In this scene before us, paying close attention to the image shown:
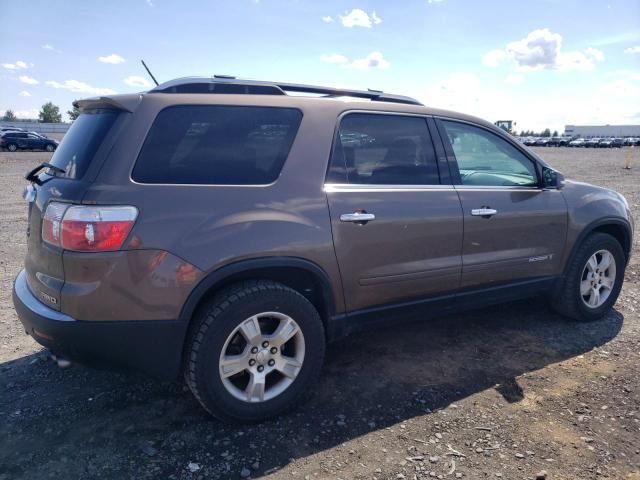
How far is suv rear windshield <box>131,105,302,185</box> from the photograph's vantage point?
2602 mm

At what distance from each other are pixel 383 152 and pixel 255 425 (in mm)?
1950

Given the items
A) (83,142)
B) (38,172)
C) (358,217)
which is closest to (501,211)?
(358,217)

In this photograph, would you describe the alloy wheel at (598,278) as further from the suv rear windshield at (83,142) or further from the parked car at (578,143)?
the parked car at (578,143)

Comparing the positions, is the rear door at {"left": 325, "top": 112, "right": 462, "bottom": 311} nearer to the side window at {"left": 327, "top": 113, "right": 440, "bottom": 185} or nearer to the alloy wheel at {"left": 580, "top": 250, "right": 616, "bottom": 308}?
the side window at {"left": 327, "top": 113, "right": 440, "bottom": 185}

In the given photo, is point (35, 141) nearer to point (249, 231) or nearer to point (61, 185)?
point (61, 185)

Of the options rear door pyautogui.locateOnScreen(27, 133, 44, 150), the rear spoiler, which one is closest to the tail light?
the rear spoiler

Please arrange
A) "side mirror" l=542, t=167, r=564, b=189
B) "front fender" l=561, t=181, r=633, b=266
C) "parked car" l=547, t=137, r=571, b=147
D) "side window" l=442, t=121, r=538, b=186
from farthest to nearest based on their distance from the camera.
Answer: "parked car" l=547, t=137, r=571, b=147 → "front fender" l=561, t=181, r=633, b=266 → "side mirror" l=542, t=167, r=564, b=189 → "side window" l=442, t=121, r=538, b=186

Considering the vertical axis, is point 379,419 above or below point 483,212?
below

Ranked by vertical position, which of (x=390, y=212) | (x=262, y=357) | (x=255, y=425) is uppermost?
(x=390, y=212)

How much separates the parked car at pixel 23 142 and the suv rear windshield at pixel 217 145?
33.9 m

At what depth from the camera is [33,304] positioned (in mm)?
2695

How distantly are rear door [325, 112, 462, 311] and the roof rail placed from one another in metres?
0.26

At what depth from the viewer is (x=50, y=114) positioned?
9788cm

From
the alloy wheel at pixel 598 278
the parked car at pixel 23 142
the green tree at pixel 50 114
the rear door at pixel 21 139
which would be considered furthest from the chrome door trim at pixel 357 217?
the green tree at pixel 50 114
